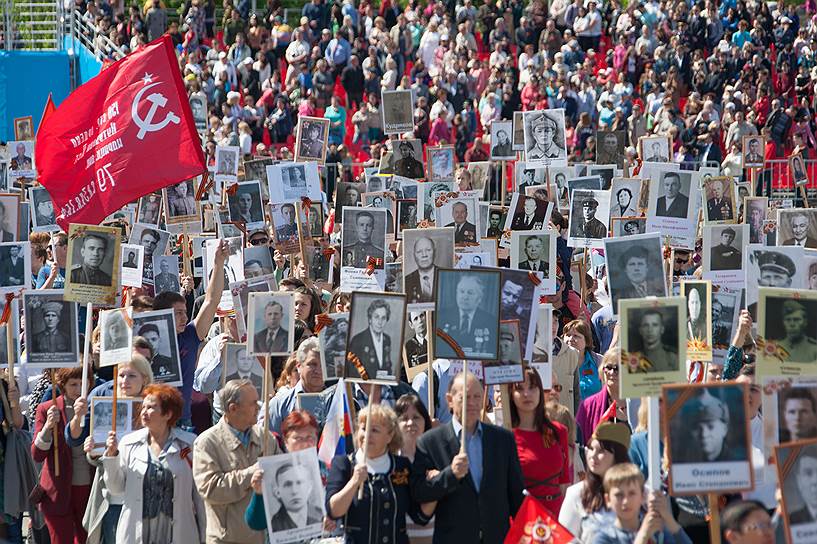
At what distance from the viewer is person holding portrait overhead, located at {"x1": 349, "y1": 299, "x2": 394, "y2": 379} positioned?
25.8 feet

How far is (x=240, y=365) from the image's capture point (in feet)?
32.5

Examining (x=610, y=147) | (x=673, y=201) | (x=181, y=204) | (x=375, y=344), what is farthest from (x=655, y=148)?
(x=375, y=344)

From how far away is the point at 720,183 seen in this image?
1436 centimetres

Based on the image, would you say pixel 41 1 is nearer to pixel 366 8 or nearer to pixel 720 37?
pixel 366 8

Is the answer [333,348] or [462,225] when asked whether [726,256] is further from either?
[333,348]

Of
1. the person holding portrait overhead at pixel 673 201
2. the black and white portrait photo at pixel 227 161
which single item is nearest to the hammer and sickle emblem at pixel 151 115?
the person holding portrait overhead at pixel 673 201

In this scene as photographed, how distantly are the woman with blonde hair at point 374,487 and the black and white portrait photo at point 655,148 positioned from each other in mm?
11792

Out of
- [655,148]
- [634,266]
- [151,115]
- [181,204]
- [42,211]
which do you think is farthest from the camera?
[655,148]

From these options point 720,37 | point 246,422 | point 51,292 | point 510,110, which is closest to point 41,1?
point 510,110

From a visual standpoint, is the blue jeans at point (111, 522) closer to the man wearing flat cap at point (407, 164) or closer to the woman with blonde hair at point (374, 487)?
the woman with blonde hair at point (374, 487)

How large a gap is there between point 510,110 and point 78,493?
2063 centimetres

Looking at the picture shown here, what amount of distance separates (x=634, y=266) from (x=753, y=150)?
10.3 m

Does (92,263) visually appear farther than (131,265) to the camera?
No

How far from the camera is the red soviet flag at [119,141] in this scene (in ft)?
38.5
